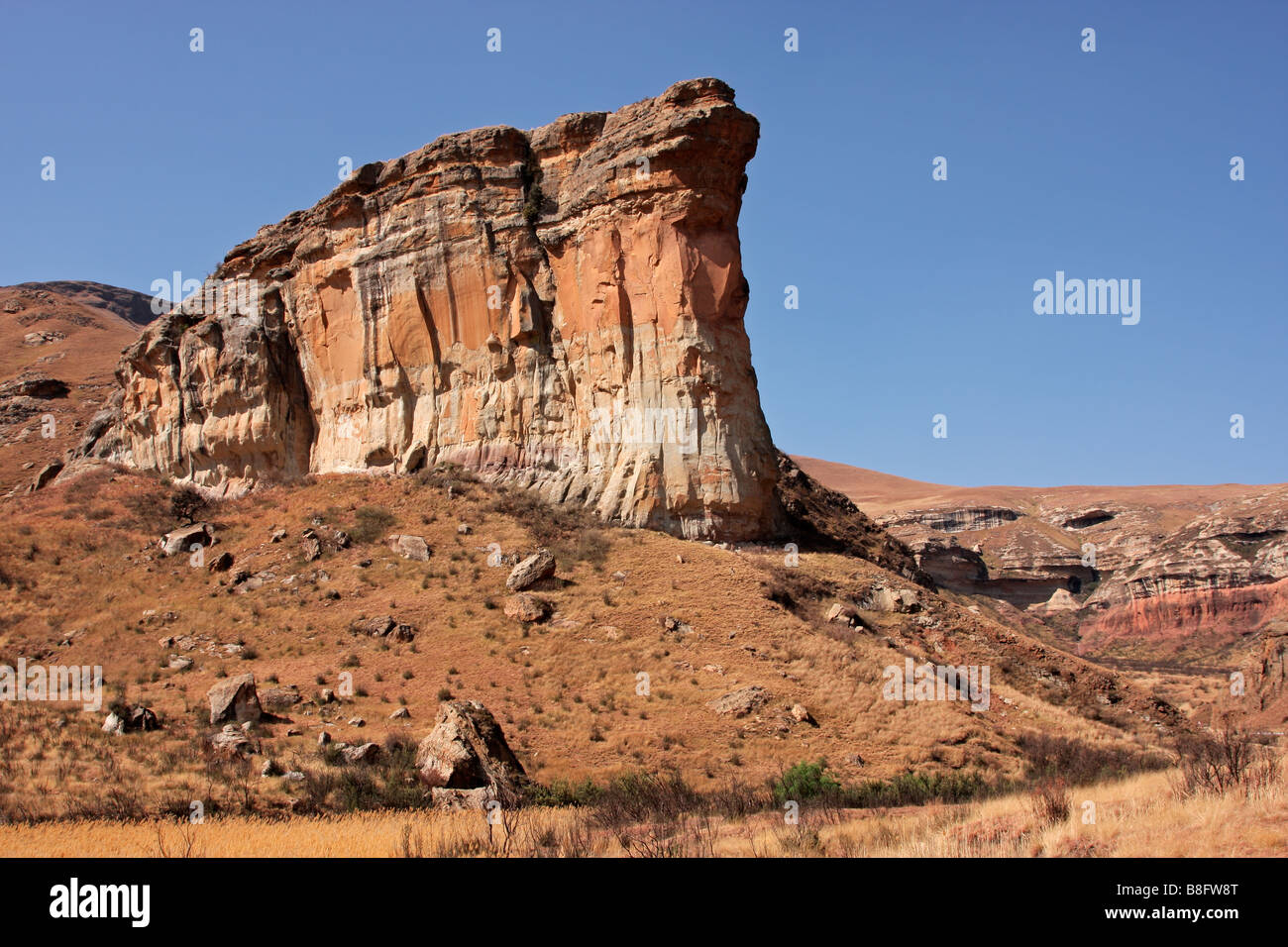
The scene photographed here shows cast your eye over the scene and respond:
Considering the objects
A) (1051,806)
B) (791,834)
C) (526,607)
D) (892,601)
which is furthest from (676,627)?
(1051,806)

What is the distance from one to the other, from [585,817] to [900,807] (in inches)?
216

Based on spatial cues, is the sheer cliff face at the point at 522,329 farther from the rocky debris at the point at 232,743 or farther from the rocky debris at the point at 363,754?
the rocky debris at the point at 232,743

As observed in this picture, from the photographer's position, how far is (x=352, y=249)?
1474 inches

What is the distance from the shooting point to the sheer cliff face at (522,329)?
29188mm

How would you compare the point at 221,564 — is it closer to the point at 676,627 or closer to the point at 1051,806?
the point at 676,627

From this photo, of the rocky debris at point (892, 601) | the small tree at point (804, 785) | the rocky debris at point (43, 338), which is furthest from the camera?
the rocky debris at point (43, 338)

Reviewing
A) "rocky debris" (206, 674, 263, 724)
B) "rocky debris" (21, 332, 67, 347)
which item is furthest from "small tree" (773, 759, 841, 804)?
"rocky debris" (21, 332, 67, 347)

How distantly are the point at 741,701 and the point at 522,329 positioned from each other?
17.5m

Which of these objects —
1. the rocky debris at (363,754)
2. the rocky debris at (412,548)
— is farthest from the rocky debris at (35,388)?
the rocky debris at (363,754)

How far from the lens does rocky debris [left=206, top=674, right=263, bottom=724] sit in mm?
19328

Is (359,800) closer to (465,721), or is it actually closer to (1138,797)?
(465,721)

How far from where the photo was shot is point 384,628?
81.1ft

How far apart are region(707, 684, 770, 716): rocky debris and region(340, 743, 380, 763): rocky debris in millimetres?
7512

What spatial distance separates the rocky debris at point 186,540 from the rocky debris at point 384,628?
1093cm
